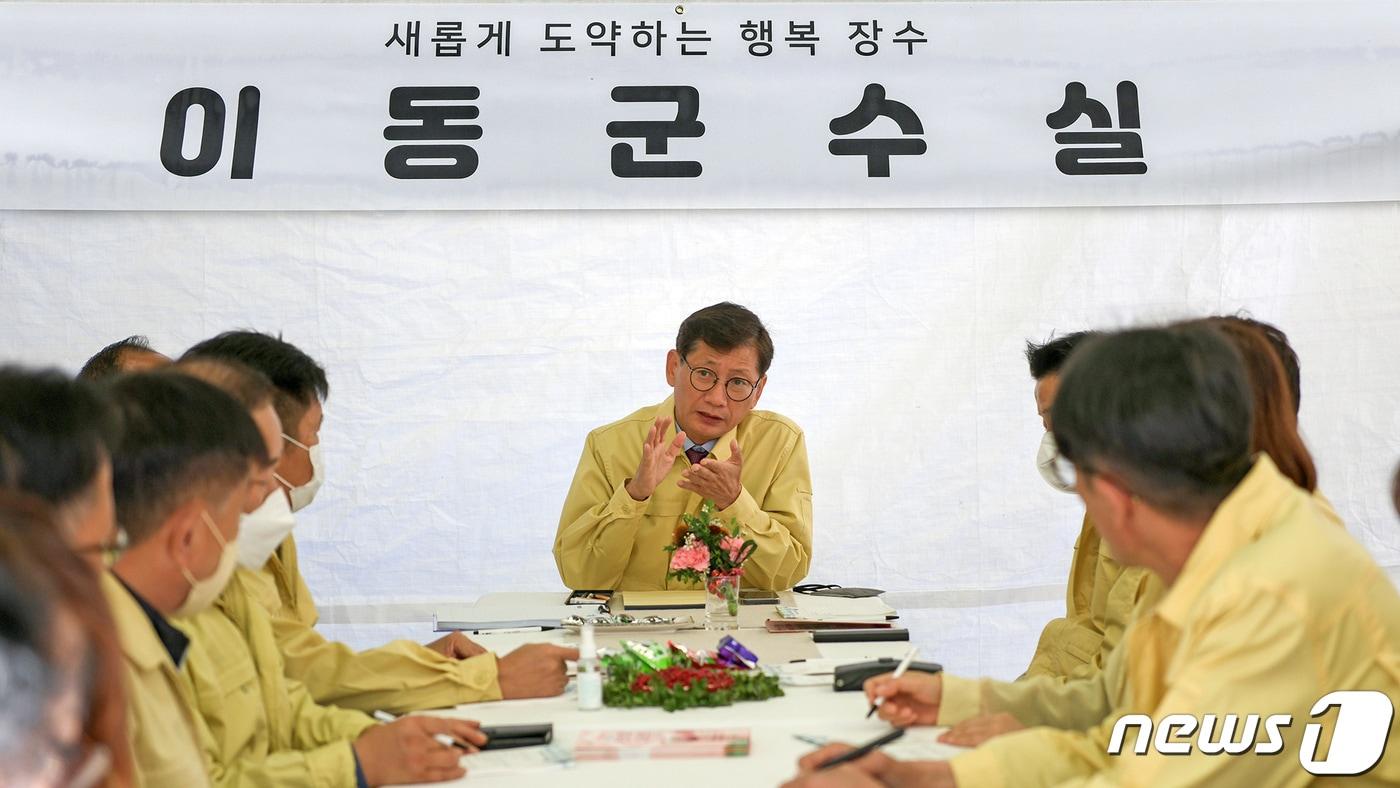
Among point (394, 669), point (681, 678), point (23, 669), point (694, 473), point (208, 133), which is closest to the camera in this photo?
point (23, 669)

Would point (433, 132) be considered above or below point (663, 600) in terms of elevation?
above

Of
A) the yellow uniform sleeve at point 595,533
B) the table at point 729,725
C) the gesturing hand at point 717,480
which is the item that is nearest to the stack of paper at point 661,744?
the table at point 729,725

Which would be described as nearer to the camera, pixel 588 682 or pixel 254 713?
pixel 254 713

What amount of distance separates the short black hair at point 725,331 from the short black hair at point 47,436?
8.37 feet

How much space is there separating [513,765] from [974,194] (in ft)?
9.31

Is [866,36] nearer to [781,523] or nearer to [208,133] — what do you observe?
[781,523]

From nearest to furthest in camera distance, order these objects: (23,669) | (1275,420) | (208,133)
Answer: (23,669), (1275,420), (208,133)

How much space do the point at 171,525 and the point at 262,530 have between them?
534 millimetres

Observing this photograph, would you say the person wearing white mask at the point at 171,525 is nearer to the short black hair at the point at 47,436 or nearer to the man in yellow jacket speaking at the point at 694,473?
the short black hair at the point at 47,436

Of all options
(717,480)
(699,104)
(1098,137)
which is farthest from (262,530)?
(1098,137)

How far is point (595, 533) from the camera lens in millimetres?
3812

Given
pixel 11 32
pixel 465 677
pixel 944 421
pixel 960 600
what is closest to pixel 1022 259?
pixel 944 421

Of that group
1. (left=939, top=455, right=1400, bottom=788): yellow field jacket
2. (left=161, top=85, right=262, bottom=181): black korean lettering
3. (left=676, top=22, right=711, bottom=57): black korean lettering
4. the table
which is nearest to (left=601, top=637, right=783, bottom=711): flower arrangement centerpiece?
the table

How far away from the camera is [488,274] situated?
424cm
